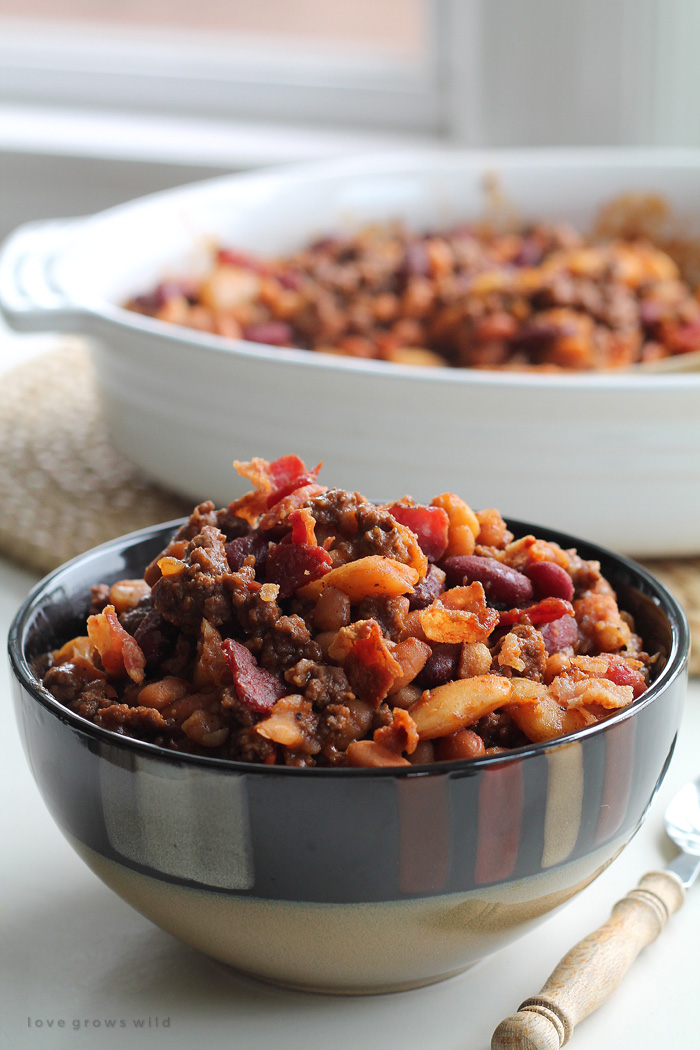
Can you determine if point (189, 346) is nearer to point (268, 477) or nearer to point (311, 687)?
point (268, 477)

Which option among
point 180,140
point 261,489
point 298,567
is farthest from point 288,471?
point 180,140

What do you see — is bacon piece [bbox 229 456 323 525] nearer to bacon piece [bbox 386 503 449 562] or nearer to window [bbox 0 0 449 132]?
bacon piece [bbox 386 503 449 562]

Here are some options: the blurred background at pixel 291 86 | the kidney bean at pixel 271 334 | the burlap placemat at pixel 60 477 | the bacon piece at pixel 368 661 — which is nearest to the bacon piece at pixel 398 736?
the bacon piece at pixel 368 661

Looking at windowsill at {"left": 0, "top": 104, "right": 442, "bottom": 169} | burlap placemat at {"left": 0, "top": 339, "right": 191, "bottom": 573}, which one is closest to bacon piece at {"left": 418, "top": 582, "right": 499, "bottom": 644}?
burlap placemat at {"left": 0, "top": 339, "right": 191, "bottom": 573}

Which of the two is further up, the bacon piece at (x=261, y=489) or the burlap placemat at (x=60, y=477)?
the bacon piece at (x=261, y=489)

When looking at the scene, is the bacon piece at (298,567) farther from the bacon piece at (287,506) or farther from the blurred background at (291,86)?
the blurred background at (291,86)

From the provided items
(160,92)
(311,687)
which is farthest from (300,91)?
(311,687)

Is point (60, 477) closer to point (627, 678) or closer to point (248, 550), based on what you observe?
point (248, 550)
